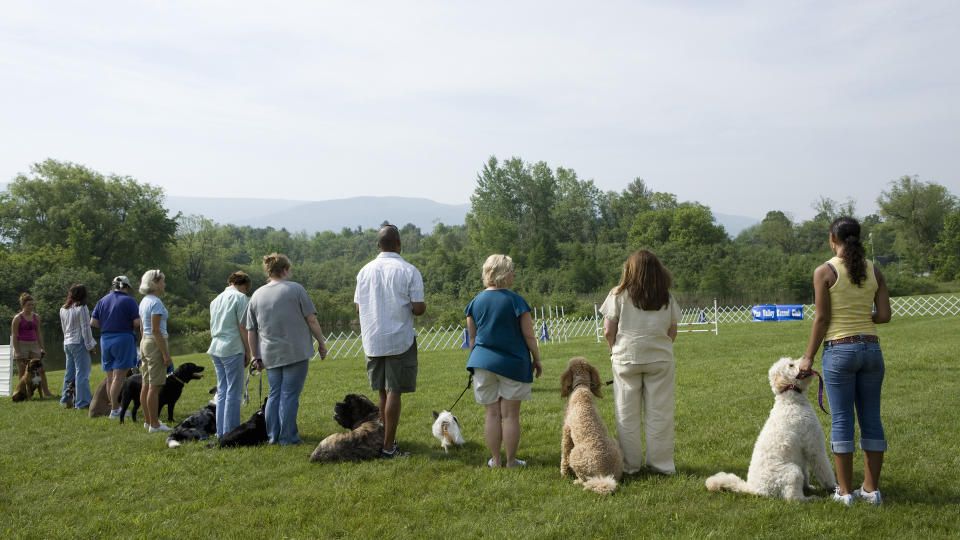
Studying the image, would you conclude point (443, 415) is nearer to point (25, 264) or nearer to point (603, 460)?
point (603, 460)

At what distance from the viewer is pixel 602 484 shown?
12.4ft

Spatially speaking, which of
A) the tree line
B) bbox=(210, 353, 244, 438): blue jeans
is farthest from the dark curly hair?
the tree line

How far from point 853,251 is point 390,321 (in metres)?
3.09

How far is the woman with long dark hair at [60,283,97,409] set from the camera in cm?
772

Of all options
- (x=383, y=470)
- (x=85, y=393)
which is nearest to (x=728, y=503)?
(x=383, y=470)

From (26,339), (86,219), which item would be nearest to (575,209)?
(86,219)

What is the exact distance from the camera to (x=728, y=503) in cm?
354

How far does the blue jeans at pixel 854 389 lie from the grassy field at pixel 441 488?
0.39 m

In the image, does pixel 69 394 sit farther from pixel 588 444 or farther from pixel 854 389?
pixel 854 389

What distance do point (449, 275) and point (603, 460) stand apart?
46746mm

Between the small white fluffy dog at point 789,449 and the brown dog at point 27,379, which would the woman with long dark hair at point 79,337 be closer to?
the brown dog at point 27,379

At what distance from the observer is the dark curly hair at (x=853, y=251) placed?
10.9 feet

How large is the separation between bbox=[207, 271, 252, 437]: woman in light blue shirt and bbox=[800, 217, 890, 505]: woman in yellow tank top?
179 inches

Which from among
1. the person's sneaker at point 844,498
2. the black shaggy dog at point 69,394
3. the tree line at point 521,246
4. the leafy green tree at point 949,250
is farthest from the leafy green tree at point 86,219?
the leafy green tree at point 949,250
